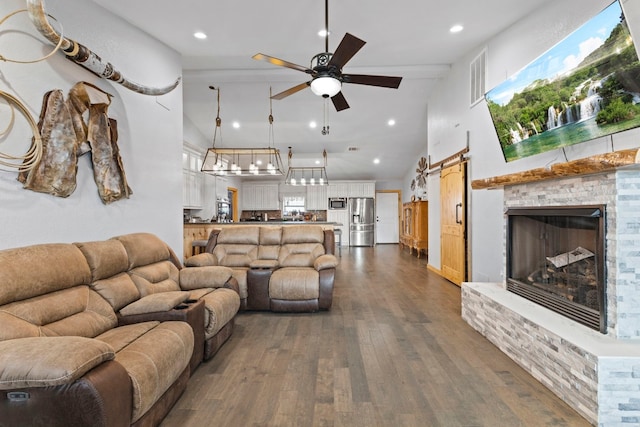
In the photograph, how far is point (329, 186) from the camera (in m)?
10.6

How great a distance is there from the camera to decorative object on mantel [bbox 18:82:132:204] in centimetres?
211

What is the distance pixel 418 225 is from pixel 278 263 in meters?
5.09

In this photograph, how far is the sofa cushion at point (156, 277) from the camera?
7.97 ft

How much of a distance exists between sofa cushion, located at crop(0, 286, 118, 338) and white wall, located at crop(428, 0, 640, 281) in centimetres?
380

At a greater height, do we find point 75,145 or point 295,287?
point 75,145

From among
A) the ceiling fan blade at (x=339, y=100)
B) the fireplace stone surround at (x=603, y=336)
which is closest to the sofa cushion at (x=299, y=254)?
the ceiling fan blade at (x=339, y=100)

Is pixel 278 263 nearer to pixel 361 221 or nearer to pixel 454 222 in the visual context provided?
pixel 454 222

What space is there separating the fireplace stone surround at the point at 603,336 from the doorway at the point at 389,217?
28.7 feet

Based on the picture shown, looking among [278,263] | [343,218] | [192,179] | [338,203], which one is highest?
[192,179]

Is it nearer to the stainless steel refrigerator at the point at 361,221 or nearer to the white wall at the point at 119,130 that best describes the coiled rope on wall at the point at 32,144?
the white wall at the point at 119,130

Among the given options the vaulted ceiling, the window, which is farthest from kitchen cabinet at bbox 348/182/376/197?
the vaulted ceiling

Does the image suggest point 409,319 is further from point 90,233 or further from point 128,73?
point 128,73

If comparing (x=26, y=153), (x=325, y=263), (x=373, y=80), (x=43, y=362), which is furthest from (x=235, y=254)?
(x=43, y=362)

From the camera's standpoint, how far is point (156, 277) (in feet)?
8.63
